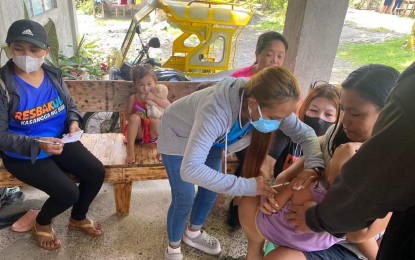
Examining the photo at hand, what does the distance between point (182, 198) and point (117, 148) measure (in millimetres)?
970

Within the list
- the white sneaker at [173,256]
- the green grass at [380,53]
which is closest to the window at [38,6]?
the white sneaker at [173,256]

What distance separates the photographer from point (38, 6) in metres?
5.63

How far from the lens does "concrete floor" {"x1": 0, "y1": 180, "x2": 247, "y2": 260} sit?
2.23m

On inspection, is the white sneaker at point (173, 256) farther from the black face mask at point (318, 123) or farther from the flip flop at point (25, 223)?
the black face mask at point (318, 123)

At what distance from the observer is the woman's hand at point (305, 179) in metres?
1.54

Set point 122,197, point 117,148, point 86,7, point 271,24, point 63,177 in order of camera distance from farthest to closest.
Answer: point 86,7, point 271,24, point 117,148, point 122,197, point 63,177

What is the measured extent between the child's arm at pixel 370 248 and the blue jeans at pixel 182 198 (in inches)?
36.1

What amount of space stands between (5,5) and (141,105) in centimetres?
241

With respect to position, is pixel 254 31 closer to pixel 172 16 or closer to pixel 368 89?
pixel 172 16

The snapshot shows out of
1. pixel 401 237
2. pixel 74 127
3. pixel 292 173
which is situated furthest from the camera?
A: pixel 74 127

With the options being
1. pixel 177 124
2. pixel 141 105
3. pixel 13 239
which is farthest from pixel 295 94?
pixel 13 239

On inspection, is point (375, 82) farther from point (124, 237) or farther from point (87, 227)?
point (87, 227)

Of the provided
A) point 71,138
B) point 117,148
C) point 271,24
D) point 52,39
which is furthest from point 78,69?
point 271,24

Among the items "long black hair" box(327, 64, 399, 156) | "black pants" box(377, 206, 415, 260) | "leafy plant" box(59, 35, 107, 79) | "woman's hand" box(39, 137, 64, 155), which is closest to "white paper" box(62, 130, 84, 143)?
"woman's hand" box(39, 137, 64, 155)
